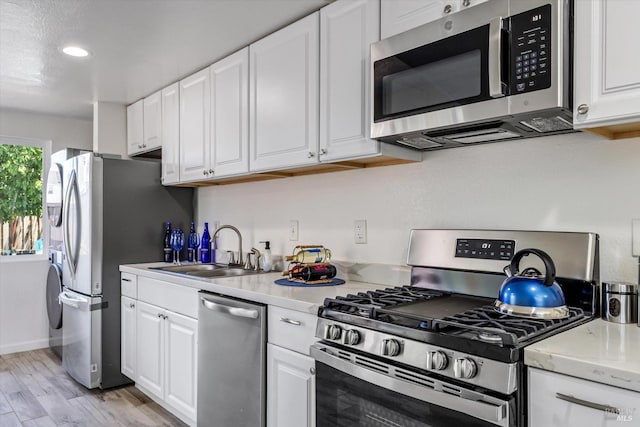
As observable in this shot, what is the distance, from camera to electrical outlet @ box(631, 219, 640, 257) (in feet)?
4.72

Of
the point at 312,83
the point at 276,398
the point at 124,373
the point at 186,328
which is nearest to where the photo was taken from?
the point at 276,398

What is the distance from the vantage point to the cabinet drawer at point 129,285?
3.04 metres

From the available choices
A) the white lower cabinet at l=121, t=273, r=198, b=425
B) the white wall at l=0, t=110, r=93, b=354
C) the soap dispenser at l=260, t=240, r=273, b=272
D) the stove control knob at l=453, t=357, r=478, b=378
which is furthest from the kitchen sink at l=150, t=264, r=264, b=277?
the white wall at l=0, t=110, r=93, b=354

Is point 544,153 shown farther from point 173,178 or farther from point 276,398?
point 173,178

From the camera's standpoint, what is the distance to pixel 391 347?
134 centimetres

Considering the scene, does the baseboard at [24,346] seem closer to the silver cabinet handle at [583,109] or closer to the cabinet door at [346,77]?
the cabinet door at [346,77]

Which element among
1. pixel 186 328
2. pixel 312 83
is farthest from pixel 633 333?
pixel 186 328

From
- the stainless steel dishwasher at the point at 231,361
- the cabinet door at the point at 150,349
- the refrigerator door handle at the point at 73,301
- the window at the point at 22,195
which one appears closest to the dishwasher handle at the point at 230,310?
the stainless steel dishwasher at the point at 231,361

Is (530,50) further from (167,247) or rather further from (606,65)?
(167,247)

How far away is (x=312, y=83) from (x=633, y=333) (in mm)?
1587

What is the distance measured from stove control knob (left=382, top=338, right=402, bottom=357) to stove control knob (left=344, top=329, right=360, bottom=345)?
4.7 inches

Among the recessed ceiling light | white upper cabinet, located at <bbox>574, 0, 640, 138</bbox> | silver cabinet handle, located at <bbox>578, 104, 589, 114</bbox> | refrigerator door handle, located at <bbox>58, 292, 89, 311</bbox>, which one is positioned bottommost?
refrigerator door handle, located at <bbox>58, 292, 89, 311</bbox>

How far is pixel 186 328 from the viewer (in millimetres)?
2490

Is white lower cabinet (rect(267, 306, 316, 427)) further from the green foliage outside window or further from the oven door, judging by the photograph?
the green foliage outside window
